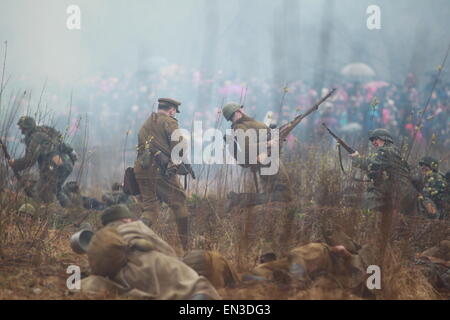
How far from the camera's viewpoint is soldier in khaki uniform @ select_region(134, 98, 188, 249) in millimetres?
6984

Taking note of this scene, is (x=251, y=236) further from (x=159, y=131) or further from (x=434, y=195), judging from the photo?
(x=434, y=195)

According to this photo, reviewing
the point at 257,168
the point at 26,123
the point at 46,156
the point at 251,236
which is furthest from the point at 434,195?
the point at 26,123

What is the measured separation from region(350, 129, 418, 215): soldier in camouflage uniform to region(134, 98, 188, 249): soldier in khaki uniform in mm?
1880

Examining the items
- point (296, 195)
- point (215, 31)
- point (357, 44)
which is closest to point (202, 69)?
point (215, 31)

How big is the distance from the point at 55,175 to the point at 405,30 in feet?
29.7

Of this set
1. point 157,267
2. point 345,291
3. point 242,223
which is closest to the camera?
point 157,267

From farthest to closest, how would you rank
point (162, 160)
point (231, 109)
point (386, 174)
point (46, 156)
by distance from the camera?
point (46, 156) < point (231, 109) < point (162, 160) < point (386, 174)

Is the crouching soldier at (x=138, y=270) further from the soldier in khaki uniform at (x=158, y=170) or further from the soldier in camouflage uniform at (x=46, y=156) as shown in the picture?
the soldier in camouflage uniform at (x=46, y=156)

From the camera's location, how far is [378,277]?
5562mm

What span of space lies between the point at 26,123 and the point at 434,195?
14.9 feet

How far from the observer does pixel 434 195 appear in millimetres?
7453

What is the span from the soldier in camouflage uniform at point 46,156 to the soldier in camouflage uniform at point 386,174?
3.28 m
